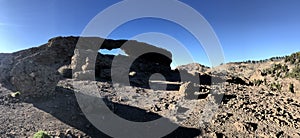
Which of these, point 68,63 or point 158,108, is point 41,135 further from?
point 68,63

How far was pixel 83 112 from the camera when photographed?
17297mm

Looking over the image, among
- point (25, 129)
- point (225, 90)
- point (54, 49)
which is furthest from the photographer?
point (54, 49)

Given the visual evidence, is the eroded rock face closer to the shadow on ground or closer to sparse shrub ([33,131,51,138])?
the shadow on ground

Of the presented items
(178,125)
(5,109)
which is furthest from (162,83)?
(5,109)

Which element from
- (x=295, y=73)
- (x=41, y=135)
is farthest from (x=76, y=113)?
(x=295, y=73)

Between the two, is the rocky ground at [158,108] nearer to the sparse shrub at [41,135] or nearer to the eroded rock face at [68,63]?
the eroded rock face at [68,63]

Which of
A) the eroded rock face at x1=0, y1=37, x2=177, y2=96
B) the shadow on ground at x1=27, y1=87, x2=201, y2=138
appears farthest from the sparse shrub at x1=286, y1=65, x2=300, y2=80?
the shadow on ground at x1=27, y1=87, x2=201, y2=138

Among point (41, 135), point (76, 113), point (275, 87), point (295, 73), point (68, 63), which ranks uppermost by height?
point (68, 63)

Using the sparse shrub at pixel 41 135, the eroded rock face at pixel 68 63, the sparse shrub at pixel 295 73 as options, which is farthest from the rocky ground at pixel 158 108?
the sparse shrub at pixel 41 135

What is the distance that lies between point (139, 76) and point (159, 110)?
10.1m

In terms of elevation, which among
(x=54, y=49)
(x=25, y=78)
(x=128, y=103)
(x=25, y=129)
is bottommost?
(x=25, y=129)

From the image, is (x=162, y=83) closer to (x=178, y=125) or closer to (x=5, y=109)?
(x=178, y=125)

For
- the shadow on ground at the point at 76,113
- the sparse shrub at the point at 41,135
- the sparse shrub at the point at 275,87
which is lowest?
the sparse shrub at the point at 41,135

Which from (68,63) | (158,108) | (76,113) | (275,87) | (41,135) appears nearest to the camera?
(41,135)
